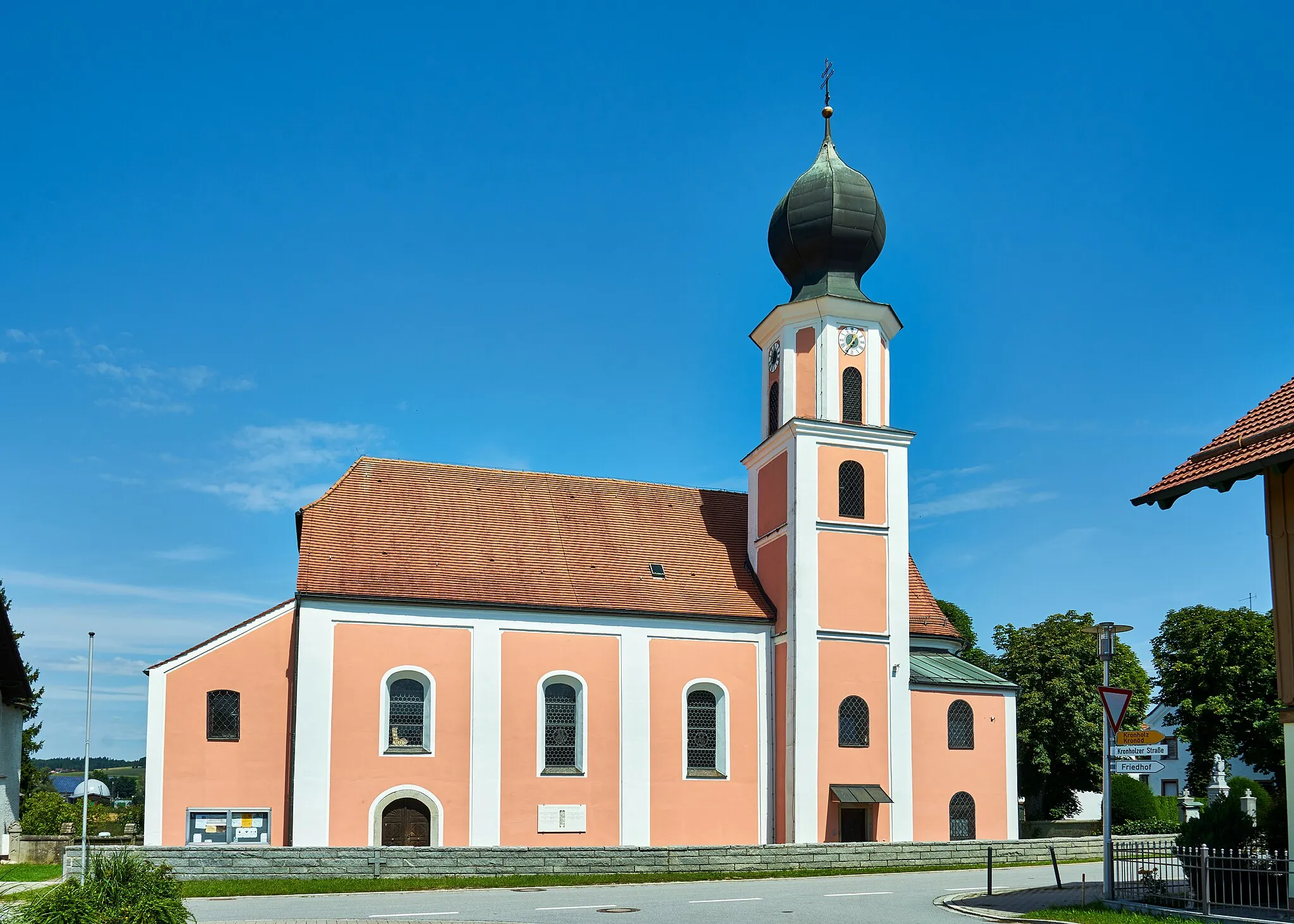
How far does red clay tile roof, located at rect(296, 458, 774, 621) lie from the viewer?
31.4m

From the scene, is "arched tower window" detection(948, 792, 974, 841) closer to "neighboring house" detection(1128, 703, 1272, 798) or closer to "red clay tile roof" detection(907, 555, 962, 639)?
"red clay tile roof" detection(907, 555, 962, 639)

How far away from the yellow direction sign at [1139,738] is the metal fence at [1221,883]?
1.48 m

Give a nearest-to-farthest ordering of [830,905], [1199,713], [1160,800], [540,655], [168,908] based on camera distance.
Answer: [168,908] < [830,905] < [540,655] < [1160,800] < [1199,713]

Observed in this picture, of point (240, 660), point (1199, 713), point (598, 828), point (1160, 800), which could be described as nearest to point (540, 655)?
point (598, 828)

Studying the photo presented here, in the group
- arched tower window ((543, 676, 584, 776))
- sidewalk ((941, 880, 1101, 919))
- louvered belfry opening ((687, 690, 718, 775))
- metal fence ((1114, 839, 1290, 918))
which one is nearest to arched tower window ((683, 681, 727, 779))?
louvered belfry opening ((687, 690, 718, 775))

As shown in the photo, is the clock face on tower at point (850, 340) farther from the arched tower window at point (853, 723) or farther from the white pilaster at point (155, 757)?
the white pilaster at point (155, 757)

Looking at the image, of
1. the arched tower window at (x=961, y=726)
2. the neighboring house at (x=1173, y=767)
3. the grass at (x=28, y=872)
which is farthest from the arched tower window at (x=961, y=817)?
the neighboring house at (x=1173, y=767)

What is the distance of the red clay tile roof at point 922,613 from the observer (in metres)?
37.3

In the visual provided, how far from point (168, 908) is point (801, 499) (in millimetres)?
22708

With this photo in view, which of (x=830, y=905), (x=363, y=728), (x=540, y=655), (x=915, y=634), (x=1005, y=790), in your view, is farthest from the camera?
(x=915, y=634)

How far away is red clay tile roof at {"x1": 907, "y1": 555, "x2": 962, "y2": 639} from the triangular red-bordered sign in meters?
18.1

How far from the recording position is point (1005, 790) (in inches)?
1344

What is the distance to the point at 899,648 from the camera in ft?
109

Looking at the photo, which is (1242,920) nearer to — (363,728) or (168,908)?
(168,908)
